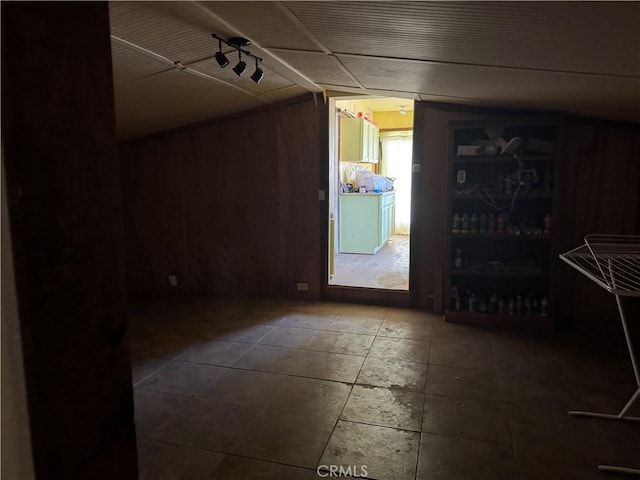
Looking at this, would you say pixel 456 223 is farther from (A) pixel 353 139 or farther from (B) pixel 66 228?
(B) pixel 66 228

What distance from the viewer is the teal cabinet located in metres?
6.40

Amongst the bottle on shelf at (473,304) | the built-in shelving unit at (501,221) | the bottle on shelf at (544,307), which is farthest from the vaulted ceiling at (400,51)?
the bottle on shelf at (473,304)

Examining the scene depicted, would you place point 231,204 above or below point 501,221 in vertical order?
above

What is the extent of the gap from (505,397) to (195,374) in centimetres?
191

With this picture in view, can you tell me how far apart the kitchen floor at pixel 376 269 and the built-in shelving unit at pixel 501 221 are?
817 mm

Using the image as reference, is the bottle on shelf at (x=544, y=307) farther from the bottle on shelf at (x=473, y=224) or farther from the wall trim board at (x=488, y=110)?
the wall trim board at (x=488, y=110)

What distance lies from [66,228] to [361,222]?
614 cm

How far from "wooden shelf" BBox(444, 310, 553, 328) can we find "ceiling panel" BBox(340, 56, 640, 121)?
66.6 inches

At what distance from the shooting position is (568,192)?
3.60m

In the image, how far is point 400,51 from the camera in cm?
215

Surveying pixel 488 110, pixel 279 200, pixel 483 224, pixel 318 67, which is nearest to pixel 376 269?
pixel 279 200

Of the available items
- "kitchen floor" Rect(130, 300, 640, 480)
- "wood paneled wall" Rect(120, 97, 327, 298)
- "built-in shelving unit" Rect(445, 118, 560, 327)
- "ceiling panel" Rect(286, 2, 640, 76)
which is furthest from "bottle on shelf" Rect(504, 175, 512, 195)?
"wood paneled wall" Rect(120, 97, 327, 298)

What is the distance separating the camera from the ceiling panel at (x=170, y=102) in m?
3.04

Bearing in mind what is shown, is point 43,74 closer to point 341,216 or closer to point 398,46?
point 398,46
